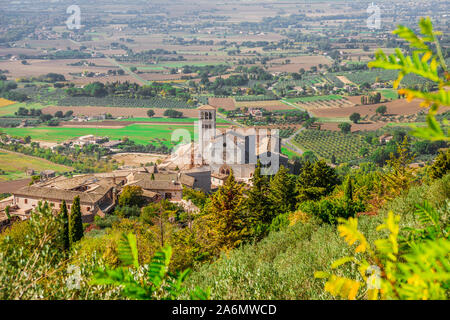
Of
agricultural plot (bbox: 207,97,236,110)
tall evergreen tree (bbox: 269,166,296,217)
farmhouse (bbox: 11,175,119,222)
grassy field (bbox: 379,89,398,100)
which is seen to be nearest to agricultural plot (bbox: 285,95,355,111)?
grassy field (bbox: 379,89,398,100)

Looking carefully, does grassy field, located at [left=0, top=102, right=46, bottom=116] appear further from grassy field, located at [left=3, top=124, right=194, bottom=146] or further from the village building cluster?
the village building cluster

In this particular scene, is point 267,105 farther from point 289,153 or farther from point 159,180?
point 159,180

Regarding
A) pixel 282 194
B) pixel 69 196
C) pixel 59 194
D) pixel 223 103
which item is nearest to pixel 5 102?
pixel 223 103

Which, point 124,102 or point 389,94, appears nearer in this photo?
point 389,94
